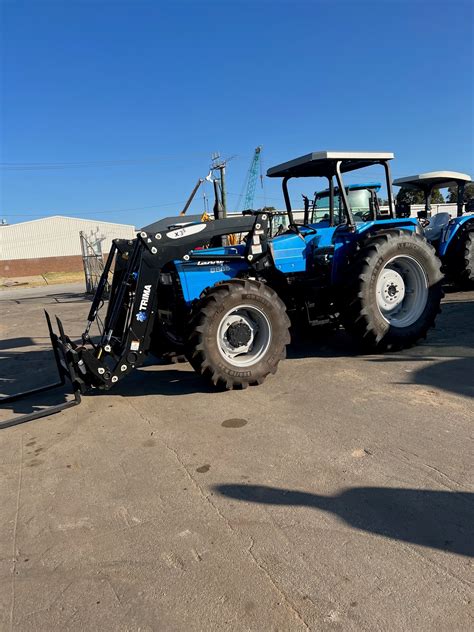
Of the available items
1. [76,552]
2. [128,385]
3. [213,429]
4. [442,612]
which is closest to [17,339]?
[128,385]

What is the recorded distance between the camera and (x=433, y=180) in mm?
10938

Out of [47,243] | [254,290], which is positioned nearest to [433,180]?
[254,290]

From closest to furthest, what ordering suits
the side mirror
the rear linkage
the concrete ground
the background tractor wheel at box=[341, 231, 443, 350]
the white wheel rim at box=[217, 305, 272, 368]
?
1. the concrete ground
2. the rear linkage
3. the white wheel rim at box=[217, 305, 272, 368]
4. the background tractor wheel at box=[341, 231, 443, 350]
5. the side mirror

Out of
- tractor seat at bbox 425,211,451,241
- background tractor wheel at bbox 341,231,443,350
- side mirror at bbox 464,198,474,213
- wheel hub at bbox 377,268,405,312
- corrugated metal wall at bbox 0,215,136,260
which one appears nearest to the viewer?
background tractor wheel at bbox 341,231,443,350

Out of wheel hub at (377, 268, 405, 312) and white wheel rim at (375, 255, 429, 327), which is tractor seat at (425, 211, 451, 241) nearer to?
white wheel rim at (375, 255, 429, 327)

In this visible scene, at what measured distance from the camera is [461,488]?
3.04 metres

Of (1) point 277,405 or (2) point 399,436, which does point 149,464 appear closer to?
(1) point 277,405

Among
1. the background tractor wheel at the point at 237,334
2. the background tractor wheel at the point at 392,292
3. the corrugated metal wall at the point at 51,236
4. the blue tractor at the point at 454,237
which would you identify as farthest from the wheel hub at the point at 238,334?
the corrugated metal wall at the point at 51,236

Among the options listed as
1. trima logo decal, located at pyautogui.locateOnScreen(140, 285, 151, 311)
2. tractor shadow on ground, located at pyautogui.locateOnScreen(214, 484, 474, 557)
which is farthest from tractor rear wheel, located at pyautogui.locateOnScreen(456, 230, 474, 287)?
tractor shadow on ground, located at pyautogui.locateOnScreen(214, 484, 474, 557)

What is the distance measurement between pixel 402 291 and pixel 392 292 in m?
0.19

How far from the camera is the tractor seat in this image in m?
11.1

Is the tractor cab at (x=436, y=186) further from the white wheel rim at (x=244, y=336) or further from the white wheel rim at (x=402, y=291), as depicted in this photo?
the white wheel rim at (x=244, y=336)

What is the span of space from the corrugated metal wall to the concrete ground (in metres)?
48.7

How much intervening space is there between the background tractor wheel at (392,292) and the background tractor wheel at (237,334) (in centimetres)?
116
